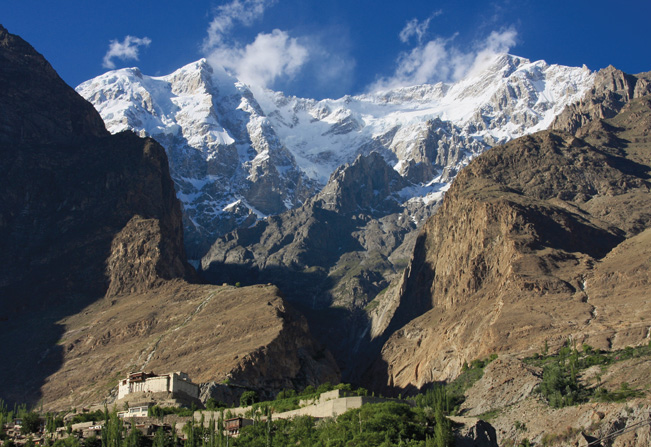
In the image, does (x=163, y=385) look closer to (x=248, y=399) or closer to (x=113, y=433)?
(x=248, y=399)

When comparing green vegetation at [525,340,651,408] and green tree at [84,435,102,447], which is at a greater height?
green vegetation at [525,340,651,408]

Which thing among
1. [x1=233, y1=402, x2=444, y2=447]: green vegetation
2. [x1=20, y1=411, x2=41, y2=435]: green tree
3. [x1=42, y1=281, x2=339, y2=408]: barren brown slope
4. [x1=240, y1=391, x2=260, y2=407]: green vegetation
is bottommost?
[x1=233, y1=402, x2=444, y2=447]: green vegetation

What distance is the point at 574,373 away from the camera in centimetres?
12800

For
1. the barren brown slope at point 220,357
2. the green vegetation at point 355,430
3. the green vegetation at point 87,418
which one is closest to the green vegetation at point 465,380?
the barren brown slope at point 220,357

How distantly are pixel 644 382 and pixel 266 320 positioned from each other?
87.7m

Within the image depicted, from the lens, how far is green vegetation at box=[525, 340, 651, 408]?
385ft

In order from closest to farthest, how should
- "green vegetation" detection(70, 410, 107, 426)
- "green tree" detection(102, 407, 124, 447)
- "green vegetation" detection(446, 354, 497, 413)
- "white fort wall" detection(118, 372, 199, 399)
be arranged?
"green tree" detection(102, 407, 124, 447), "green vegetation" detection(70, 410, 107, 426), "white fort wall" detection(118, 372, 199, 399), "green vegetation" detection(446, 354, 497, 413)

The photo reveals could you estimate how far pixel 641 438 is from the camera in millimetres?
103812

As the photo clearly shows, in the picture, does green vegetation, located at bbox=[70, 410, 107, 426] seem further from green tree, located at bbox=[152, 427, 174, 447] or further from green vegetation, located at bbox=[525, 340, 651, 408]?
green vegetation, located at bbox=[525, 340, 651, 408]

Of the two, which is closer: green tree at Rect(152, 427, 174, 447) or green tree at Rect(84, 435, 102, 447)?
green tree at Rect(152, 427, 174, 447)

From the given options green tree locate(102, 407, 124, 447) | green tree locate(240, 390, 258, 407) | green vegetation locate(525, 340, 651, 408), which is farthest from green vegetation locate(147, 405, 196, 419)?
green vegetation locate(525, 340, 651, 408)

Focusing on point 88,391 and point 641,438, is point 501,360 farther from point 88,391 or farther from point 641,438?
point 88,391

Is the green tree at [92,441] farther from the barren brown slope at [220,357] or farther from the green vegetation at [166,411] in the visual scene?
the barren brown slope at [220,357]

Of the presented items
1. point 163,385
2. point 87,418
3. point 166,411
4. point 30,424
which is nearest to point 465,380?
point 163,385
